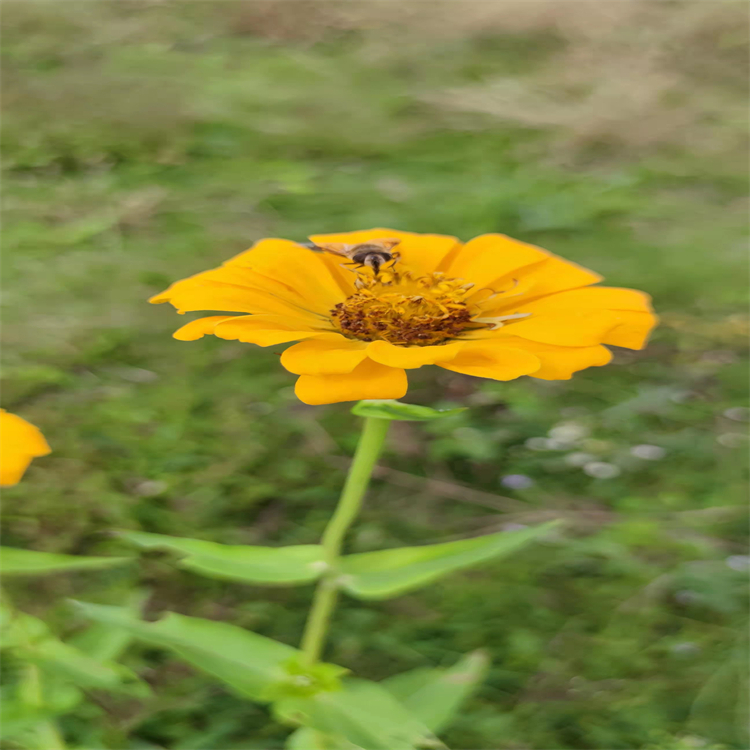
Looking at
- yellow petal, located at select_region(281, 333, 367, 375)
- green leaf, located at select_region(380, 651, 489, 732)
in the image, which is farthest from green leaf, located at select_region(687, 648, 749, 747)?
yellow petal, located at select_region(281, 333, 367, 375)

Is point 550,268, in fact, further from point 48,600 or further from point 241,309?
point 48,600

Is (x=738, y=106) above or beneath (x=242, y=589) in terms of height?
above

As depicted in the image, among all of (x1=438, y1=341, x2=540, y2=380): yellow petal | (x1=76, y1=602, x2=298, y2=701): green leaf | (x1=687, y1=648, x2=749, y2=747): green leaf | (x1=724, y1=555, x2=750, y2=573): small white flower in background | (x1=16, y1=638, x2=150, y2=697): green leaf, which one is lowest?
(x1=687, y1=648, x2=749, y2=747): green leaf

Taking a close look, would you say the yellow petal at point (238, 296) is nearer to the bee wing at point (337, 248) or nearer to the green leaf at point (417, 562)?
the bee wing at point (337, 248)

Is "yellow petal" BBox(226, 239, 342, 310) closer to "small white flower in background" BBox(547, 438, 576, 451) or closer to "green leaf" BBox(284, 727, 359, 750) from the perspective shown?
"green leaf" BBox(284, 727, 359, 750)

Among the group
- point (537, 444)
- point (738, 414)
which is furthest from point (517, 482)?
point (738, 414)

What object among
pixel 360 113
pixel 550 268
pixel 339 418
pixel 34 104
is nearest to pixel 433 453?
pixel 339 418
